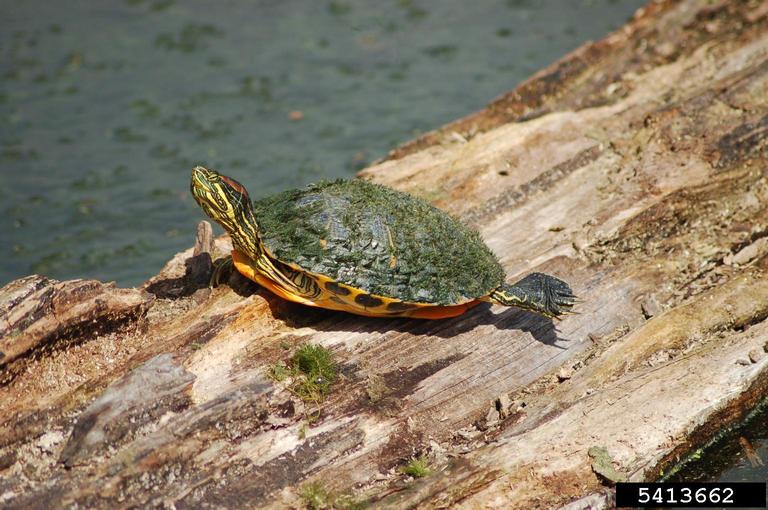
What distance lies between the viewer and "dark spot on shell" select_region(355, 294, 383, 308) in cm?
499

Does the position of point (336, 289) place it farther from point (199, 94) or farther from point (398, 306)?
point (199, 94)

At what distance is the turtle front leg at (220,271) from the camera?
18.3ft

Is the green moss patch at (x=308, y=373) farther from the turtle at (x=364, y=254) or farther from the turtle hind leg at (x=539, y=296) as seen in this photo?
the turtle hind leg at (x=539, y=296)

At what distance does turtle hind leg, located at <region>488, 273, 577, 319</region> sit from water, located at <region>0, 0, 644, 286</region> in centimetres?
451

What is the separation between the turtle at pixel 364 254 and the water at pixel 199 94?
3618mm

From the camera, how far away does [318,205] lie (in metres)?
5.18

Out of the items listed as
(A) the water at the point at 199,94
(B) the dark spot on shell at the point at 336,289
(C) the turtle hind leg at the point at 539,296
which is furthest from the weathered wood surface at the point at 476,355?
(A) the water at the point at 199,94

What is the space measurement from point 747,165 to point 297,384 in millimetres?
4180

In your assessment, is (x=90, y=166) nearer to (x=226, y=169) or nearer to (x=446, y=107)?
(x=226, y=169)

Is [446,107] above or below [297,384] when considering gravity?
above

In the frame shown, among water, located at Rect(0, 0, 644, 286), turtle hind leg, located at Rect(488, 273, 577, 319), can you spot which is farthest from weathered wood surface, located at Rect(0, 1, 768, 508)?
water, located at Rect(0, 0, 644, 286)

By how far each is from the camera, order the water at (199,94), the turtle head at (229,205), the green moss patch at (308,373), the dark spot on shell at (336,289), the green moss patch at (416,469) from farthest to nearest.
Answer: the water at (199,94) → the turtle head at (229,205) → the dark spot on shell at (336,289) → the green moss patch at (308,373) → the green moss patch at (416,469)

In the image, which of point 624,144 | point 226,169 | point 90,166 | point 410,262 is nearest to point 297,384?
point 410,262

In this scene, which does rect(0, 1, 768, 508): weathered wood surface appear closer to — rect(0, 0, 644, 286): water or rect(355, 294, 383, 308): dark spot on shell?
rect(355, 294, 383, 308): dark spot on shell
